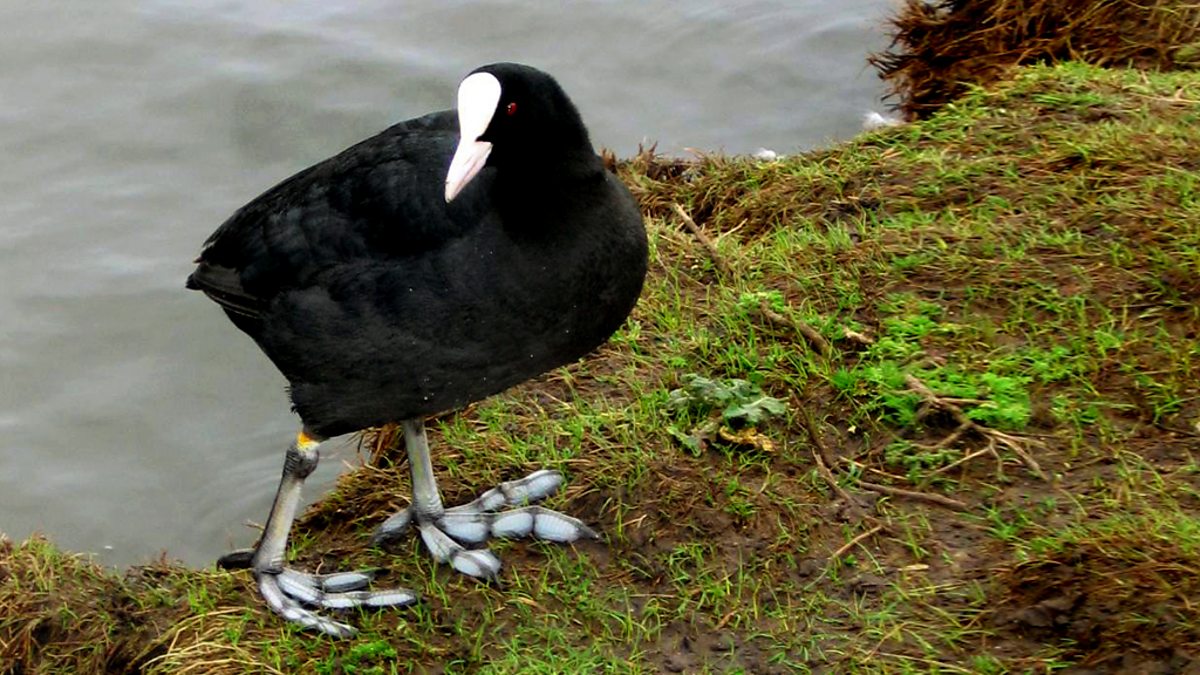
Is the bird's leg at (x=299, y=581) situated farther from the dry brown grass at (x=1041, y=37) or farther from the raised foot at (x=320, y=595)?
A: the dry brown grass at (x=1041, y=37)

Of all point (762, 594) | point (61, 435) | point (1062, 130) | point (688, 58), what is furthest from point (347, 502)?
point (688, 58)

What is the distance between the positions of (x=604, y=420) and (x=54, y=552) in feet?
5.20

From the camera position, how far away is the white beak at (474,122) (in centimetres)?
296

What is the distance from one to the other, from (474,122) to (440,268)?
0.33 metres

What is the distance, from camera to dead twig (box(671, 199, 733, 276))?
4.46 meters

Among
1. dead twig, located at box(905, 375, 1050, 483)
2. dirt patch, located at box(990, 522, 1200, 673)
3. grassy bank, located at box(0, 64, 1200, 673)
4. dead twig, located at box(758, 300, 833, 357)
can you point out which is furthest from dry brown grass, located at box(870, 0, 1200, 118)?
dirt patch, located at box(990, 522, 1200, 673)

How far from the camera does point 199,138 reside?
657cm

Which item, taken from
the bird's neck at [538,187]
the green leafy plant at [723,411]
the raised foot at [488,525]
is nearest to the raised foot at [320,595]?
the raised foot at [488,525]

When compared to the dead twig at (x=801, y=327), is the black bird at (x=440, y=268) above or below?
above

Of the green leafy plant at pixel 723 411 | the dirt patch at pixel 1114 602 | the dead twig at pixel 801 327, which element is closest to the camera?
the dirt patch at pixel 1114 602

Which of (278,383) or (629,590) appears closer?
(629,590)

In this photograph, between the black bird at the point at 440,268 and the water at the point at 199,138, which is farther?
the water at the point at 199,138

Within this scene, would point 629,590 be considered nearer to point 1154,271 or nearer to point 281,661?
point 281,661

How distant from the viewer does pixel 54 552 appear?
3.89m
